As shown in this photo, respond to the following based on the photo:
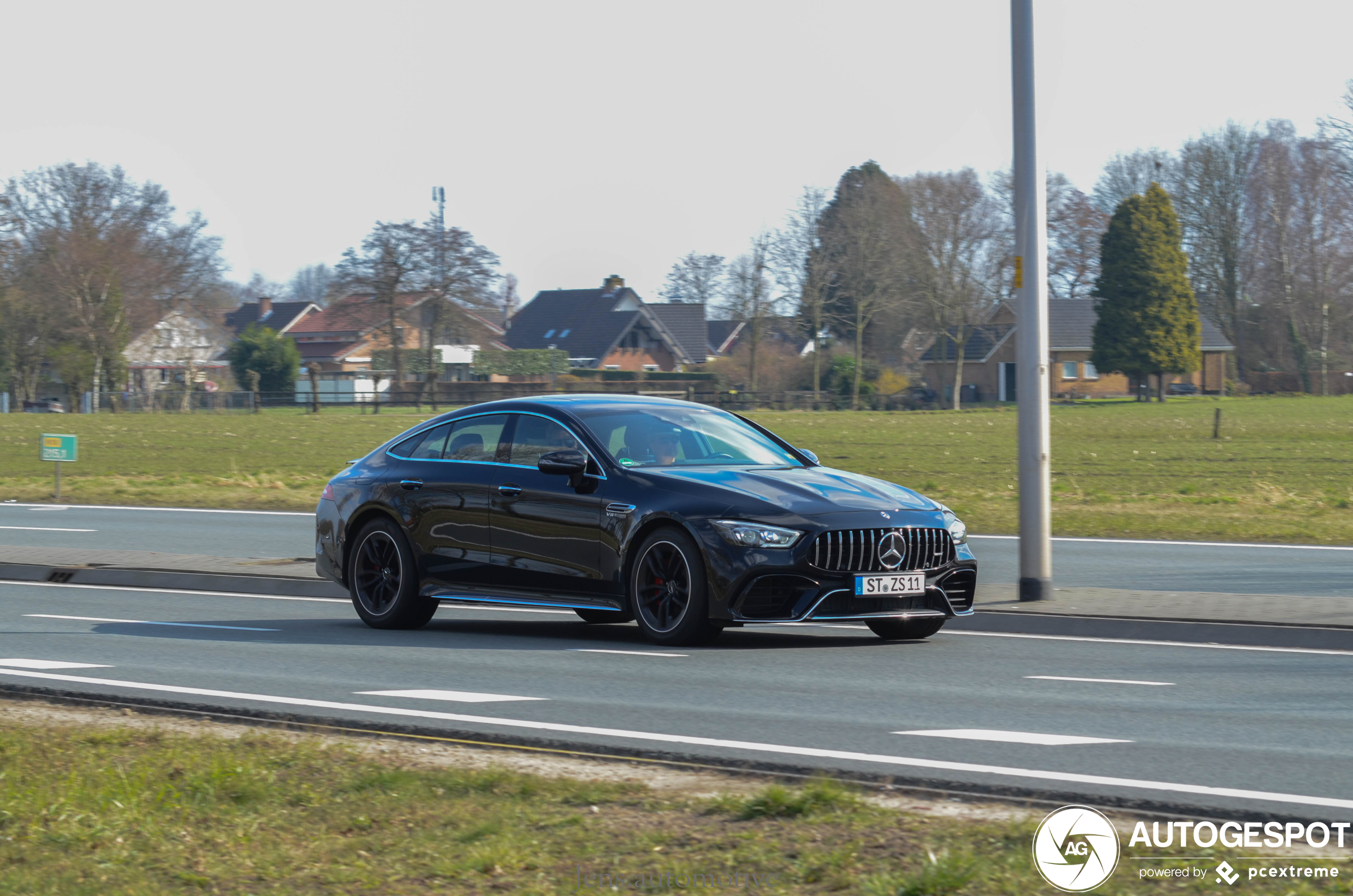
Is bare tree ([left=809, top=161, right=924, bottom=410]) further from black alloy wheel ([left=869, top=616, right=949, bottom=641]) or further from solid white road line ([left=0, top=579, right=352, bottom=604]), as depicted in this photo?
black alloy wheel ([left=869, top=616, right=949, bottom=641])

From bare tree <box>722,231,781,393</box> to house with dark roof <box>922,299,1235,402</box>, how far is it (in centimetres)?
1422

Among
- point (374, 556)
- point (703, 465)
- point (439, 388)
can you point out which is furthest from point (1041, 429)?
point (439, 388)

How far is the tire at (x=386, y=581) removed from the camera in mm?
12211

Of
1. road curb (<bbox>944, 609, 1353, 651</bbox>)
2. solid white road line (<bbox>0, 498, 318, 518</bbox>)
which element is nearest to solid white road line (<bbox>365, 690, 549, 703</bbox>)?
road curb (<bbox>944, 609, 1353, 651</bbox>)

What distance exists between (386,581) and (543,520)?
5.51 feet

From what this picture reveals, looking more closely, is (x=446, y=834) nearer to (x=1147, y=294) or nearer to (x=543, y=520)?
(x=543, y=520)

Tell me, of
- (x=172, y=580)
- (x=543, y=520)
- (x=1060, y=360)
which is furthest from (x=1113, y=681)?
(x=1060, y=360)

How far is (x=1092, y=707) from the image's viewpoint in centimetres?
841

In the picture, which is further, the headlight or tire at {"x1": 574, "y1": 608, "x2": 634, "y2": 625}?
tire at {"x1": 574, "y1": 608, "x2": 634, "y2": 625}

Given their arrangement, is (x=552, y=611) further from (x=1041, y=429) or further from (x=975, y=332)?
(x=975, y=332)

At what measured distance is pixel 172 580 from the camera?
52.2 feet

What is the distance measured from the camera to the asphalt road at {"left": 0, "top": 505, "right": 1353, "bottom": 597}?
1473 centimetres

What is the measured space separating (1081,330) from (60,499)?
8539cm

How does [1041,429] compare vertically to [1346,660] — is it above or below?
above
